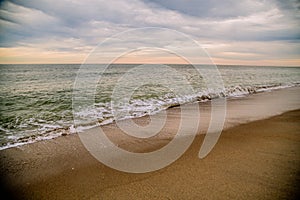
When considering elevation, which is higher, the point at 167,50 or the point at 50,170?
the point at 167,50

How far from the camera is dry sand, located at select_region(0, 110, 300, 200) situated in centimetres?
235

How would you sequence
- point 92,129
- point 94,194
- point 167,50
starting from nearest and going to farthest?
point 94,194
point 92,129
point 167,50

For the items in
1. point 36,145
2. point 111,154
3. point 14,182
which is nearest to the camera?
point 14,182

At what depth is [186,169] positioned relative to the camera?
9.45 ft

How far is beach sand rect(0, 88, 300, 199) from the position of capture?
2355mm

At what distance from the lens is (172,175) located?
2725mm

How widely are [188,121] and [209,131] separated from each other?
110cm

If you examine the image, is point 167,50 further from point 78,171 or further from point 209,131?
point 78,171

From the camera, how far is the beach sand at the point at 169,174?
7.73 ft

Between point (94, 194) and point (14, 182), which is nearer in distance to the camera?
point (94, 194)

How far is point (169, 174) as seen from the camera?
2.76 m

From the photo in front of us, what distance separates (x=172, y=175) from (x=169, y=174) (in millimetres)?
52

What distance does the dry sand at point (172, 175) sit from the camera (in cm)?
235

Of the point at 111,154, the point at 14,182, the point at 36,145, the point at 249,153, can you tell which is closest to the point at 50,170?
the point at 14,182
